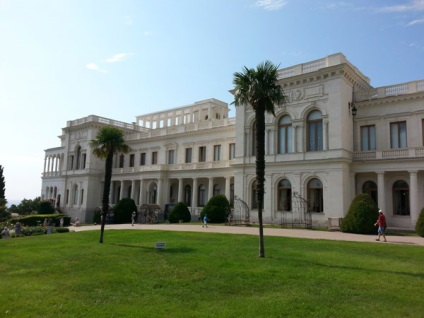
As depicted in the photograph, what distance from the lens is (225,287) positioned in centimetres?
1072

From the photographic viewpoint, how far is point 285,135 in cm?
3644

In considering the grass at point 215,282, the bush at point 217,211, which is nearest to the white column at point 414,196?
the grass at point 215,282

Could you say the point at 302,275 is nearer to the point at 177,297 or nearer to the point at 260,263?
the point at 260,263

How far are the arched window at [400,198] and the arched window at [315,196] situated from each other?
20.6 ft

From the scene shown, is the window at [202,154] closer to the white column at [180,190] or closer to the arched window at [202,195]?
the arched window at [202,195]

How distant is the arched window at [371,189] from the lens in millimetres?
33181

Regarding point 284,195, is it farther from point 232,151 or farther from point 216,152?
point 216,152

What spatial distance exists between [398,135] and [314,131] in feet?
23.9

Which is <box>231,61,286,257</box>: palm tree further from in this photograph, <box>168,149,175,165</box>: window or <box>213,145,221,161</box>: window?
<box>168,149,175,165</box>: window

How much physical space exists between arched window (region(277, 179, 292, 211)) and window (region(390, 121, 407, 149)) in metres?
10.1

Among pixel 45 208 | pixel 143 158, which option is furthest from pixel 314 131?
pixel 45 208

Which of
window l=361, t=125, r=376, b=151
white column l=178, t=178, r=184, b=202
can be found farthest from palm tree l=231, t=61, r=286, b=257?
white column l=178, t=178, r=184, b=202

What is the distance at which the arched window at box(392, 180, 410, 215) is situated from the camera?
31.6 metres

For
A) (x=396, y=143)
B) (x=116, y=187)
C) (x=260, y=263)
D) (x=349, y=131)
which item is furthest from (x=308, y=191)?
(x=116, y=187)
